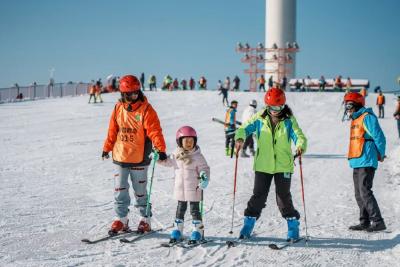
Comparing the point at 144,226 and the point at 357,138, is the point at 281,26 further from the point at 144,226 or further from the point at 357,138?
the point at 144,226

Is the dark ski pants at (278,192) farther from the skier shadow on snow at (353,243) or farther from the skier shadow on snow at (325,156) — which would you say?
the skier shadow on snow at (325,156)

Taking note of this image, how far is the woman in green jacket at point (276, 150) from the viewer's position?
5801mm

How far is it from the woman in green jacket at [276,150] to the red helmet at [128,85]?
4.33 feet

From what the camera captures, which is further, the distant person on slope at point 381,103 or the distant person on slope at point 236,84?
the distant person on slope at point 236,84

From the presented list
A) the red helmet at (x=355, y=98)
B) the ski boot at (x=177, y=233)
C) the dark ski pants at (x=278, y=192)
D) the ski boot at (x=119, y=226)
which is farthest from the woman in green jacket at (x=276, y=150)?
the ski boot at (x=119, y=226)

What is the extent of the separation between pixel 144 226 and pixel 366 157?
296cm

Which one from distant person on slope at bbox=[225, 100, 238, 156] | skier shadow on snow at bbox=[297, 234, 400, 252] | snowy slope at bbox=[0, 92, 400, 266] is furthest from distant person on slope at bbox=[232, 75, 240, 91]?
skier shadow on snow at bbox=[297, 234, 400, 252]

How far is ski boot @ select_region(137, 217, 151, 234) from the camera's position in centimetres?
615

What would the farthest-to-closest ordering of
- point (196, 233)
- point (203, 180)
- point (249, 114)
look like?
1. point (249, 114)
2. point (196, 233)
3. point (203, 180)

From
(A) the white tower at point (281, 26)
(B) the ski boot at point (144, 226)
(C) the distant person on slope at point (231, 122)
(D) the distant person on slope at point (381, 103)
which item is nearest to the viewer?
(B) the ski boot at point (144, 226)

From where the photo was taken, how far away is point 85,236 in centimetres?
608

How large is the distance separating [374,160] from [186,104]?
2610 cm

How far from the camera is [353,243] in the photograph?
6.00m

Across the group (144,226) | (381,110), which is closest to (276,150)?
(144,226)
